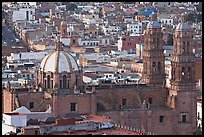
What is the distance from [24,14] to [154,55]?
184 feet

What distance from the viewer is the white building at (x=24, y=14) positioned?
4026 inches

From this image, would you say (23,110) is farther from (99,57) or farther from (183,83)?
(99,57)

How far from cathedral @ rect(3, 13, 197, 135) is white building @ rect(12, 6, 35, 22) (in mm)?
53465

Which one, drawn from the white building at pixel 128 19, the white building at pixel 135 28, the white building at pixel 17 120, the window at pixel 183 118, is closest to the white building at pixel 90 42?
the white building at pixel 135 28

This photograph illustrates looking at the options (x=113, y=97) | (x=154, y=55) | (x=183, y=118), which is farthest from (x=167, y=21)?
(x=113, y=97)

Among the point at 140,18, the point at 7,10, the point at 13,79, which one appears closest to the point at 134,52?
the point at 13,79

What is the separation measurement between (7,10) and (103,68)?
41437 millimetres

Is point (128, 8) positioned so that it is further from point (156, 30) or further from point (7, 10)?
point (156, 30)

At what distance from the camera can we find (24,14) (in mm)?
103438

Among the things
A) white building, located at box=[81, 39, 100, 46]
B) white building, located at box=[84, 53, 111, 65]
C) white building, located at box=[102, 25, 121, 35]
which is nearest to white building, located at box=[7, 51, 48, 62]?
white building, located at box=[84, 53, 111, 65]

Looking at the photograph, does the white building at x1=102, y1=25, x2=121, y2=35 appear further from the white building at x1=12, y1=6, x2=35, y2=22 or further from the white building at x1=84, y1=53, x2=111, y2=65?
the white building at x1=84, y1=53, x2=111, y2=65

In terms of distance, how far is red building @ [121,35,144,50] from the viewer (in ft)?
264

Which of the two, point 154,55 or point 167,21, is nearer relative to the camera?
point 154,55

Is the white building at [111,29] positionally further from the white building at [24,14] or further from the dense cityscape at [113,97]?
the dense cityscape at [113,97]
